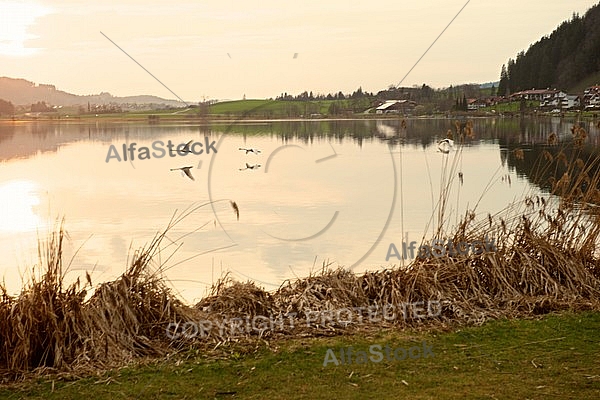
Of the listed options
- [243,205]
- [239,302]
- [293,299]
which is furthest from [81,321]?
[243,205]

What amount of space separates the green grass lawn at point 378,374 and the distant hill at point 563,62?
44.0 metres

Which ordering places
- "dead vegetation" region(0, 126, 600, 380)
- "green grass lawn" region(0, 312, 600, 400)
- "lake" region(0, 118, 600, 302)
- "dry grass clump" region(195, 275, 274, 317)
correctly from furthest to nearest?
"lake" region(0, 118, 600, 302), "dry grass clump" region(195, 275, 274, 317), "dead vegetation" region(0, 126, 600, 380), "green grass lawn" region(0, 312, 600, 400)

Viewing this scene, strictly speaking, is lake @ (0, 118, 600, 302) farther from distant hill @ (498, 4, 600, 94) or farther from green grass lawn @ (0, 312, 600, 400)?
distant hill @ (498, 4, 600, 94)

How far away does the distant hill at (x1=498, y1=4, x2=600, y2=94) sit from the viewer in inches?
1922

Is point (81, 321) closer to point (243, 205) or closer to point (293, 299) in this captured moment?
point (293, 299)

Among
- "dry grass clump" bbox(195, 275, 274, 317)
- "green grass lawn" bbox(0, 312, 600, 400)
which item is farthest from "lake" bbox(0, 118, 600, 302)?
"green grass lawn" bbox(0, 312, 600, 400)

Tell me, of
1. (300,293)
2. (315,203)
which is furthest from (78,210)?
(300,293)

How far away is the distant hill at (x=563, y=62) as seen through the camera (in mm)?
48812

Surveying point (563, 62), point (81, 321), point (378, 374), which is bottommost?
point (378, 374)

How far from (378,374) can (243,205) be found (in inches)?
271

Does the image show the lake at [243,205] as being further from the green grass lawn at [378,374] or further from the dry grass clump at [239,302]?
the green grass lawn at [378,374]

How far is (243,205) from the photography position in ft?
34.7

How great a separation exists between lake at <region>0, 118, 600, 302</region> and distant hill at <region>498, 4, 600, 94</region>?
3370 centimetres

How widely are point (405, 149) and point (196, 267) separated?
13.5 metres
